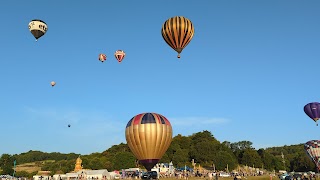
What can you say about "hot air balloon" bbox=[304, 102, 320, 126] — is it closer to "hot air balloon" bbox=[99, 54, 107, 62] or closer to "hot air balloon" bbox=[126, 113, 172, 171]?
"hot air balloon" bbox=[126, 113, 172, 171]

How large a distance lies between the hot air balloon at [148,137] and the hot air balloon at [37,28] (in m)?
19.5

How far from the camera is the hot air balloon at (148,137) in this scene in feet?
150

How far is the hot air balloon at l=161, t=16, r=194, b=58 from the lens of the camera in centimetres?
4494

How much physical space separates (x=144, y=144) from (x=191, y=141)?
88656mm

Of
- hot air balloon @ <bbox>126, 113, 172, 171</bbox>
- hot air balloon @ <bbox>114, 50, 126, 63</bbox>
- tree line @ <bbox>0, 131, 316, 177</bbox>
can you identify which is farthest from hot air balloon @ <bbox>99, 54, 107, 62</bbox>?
tree line @ <bbox>0, 131, 316, 177</bbox>

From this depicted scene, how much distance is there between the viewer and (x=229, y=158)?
371 ft

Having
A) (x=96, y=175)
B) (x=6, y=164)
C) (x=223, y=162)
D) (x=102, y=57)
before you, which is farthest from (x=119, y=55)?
(x=6, y=164)

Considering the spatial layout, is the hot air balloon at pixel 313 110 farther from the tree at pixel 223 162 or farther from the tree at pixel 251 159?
the tree at pixel 251 159

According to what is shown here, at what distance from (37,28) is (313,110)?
51.1 m

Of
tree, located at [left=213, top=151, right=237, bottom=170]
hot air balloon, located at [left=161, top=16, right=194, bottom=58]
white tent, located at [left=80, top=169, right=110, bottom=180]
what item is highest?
hot air balloon, located at [left=161, top=16, right=194, bottom=58]

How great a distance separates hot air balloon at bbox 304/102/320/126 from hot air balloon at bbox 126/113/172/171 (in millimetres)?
32235

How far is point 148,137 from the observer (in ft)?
150

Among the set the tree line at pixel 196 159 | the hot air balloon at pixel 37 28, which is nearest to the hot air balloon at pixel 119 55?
the hot air balloon at pixel 37 28

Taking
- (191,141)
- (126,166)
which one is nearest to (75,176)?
(126,166)
